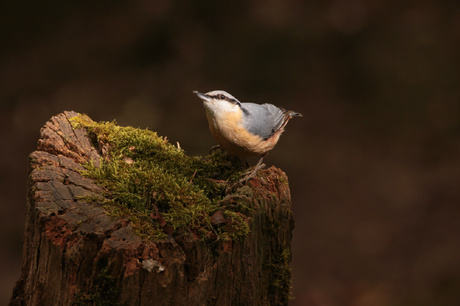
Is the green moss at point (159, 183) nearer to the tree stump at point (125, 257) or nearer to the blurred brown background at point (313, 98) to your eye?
the tree stump at point (125, 257)

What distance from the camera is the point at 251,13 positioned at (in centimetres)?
378

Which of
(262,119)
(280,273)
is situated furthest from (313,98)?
(280,273)

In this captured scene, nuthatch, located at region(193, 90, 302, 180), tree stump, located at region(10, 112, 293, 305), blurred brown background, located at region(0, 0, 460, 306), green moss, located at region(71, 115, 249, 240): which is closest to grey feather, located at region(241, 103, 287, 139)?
nuthatch, located at region(193, 90, 302, 180)

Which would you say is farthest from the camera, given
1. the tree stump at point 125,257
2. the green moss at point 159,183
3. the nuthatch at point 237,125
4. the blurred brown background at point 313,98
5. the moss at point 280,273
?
the blurred brown background at point 313,98

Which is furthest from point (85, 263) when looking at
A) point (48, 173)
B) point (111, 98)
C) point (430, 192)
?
point (430, 192)

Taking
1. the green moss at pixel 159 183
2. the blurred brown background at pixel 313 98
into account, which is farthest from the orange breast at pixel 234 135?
the blurred brown background at pixel 313 98

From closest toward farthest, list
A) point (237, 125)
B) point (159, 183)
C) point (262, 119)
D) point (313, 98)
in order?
point (159, 183), point (237, 125), point (262, 119), point (313, 98)

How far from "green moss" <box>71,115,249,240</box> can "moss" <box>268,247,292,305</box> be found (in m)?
0.38

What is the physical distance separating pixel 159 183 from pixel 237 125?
61cm

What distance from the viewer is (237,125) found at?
2736 millimetres

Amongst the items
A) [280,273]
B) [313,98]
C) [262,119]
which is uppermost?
[313,98]

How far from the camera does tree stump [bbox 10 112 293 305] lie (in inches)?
73.9

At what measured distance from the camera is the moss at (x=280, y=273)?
244 centimetres

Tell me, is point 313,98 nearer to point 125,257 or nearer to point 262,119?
point 262,119
